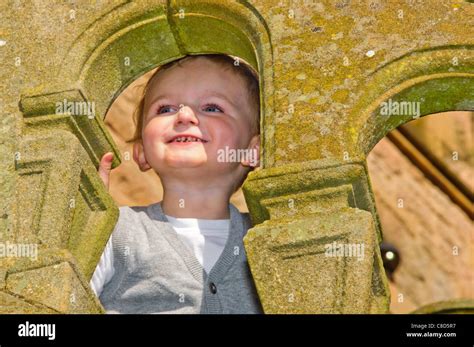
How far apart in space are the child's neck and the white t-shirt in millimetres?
75

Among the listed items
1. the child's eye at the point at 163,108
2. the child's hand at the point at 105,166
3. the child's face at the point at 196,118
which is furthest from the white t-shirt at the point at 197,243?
the child's eye at the point at 163,108

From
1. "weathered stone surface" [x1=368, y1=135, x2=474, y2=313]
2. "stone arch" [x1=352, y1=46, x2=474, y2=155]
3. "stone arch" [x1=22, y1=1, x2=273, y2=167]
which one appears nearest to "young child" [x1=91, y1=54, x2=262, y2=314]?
"stone arch" [x1=22, y1=1, x2=273, y2=167]

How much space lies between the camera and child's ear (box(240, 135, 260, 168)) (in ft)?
30.9

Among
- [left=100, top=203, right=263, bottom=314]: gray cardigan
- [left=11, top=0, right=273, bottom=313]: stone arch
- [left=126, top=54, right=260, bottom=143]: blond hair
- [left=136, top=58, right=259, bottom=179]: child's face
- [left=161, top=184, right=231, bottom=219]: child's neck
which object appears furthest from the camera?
[left=126, top=54, right=260, bottom=143]: blond hair

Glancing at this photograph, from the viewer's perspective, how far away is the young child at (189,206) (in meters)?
8.55

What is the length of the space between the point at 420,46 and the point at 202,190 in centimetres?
188

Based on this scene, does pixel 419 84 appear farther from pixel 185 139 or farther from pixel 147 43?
pixel 147 43

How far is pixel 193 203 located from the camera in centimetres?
928

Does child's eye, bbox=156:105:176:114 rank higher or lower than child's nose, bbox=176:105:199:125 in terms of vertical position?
higher

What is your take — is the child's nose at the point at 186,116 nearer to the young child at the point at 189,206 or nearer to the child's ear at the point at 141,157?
the young child at the point at 189,206

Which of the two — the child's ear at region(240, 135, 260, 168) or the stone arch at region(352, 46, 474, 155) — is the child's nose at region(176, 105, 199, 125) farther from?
the stone arch at region(352, 46, 474, 155)

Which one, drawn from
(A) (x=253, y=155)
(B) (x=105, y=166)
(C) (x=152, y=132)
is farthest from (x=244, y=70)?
(B) (x=105, y=166)

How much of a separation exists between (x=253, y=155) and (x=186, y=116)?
66 cm
